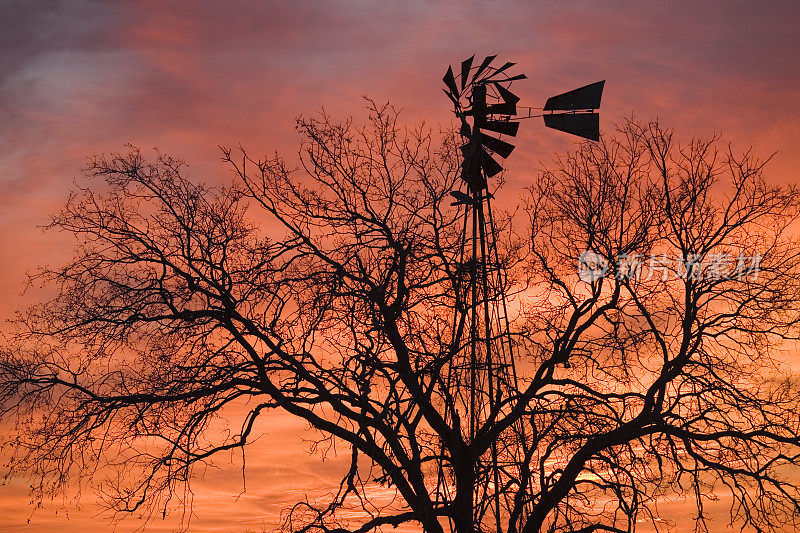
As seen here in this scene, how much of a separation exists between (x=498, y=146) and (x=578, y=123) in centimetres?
115

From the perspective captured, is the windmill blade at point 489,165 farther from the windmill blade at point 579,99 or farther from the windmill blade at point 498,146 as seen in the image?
the windmill blade at point 579,99

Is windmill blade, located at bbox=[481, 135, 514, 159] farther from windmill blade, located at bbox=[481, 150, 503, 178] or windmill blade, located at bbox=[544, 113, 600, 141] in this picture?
windmill blade, located at bbox=[544, 113, 600, 141]

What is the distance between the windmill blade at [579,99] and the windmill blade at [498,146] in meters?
0.77

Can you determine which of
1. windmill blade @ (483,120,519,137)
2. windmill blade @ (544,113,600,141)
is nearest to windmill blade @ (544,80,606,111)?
windmill blade @ (544,113,600,141)

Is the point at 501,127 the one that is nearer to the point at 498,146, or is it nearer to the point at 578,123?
the point at 498,146

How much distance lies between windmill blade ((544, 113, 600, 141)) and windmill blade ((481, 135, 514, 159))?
64cm

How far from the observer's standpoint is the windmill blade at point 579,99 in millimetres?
11102

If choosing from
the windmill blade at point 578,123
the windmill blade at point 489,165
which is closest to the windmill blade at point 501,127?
the windmill blade at point 489,165

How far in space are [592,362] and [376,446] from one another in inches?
133

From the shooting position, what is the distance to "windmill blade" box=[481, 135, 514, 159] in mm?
11516

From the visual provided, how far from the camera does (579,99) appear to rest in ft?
36.8

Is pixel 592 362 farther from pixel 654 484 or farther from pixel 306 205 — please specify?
pixel 306 205

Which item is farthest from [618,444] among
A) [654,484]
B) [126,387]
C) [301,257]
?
[126,387]

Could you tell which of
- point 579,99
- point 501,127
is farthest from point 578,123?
point 501,127
